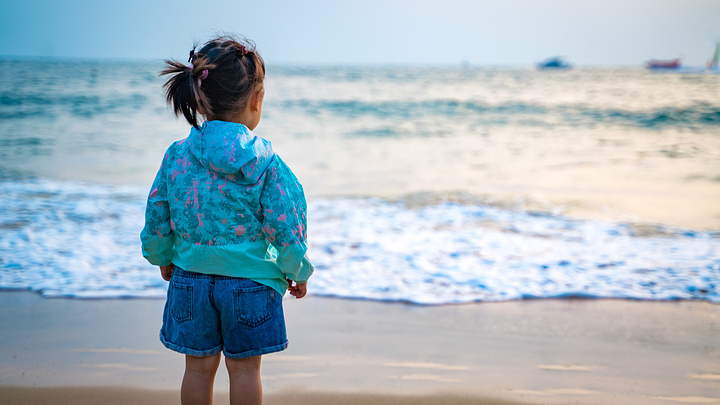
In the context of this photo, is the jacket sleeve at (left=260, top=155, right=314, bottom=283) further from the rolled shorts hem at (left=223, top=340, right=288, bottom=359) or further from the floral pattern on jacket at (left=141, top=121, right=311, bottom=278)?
the rolled shorts hem at (left=223, top=340, right=288, bottom=359)

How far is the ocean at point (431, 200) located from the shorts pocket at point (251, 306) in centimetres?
204

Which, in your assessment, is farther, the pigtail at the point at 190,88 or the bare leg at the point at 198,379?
the bare leg at the point at 198,379

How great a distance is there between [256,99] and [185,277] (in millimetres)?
623

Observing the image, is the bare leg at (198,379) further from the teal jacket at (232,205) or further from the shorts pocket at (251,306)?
the teal jacket at (232,205)

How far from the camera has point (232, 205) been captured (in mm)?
1606

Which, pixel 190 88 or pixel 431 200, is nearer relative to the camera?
pixel 190 88

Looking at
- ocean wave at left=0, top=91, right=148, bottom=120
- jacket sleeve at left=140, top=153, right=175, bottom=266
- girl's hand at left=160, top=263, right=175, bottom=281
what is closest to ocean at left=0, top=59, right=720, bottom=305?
ocean wave at left=0, top=91, right=148, bottom=120

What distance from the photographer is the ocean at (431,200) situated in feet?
13.0

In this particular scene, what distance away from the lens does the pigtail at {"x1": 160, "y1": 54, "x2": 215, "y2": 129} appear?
1571 millimetres

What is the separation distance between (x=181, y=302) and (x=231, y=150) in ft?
1.71

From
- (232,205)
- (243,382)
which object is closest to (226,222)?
(232,205)

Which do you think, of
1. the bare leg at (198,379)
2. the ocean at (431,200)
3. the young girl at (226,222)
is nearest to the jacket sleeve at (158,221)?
the young girl at (226,222)

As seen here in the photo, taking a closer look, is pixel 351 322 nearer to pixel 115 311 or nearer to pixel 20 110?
pixel 115 311

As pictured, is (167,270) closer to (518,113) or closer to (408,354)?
(408,354)
